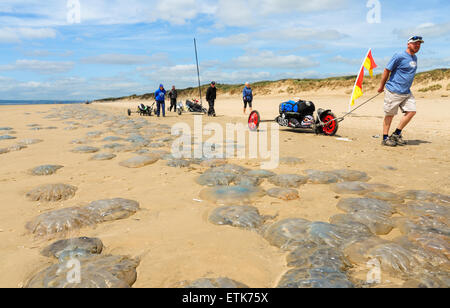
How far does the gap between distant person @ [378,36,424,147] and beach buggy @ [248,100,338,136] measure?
1.82m

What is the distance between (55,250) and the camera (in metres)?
2.09

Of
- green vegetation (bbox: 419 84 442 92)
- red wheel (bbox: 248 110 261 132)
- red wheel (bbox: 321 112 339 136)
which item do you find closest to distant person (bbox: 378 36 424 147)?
red wheel (bbox: 321 112 339 136)

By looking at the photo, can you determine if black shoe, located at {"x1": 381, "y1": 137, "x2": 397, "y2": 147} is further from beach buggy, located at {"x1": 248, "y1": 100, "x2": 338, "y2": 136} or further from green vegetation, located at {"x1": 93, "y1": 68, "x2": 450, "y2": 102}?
green vegetation, located at {"x1": 93, "y1": 68, "x2": 450, "y2": 102}

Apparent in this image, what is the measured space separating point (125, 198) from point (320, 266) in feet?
7.26

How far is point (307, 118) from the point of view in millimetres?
8000

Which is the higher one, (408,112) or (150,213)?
(408,112)

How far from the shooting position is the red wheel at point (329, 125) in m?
7.59

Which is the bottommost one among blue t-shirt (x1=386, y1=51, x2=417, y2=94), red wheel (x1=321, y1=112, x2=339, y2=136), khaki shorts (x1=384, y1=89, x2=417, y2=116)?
red wheel (x1=321, y1=112, x2=339, y2=136)

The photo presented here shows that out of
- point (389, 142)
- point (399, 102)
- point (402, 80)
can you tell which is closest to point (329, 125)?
point (389, 142)

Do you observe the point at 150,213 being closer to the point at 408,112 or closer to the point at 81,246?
the point at 81,246

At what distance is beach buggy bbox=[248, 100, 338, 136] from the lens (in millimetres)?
7715
